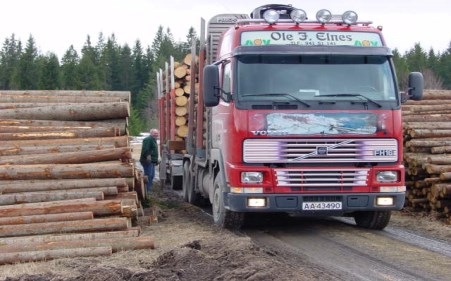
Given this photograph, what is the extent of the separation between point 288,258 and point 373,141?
111 inches

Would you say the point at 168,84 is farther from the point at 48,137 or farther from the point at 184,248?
the point at 184,248

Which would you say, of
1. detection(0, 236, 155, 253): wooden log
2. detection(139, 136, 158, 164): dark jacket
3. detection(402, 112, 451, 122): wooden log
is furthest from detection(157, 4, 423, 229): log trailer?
detection(139, 136, 158, 164): dark jacket

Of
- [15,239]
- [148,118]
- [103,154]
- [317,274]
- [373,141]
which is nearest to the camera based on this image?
[317,274]

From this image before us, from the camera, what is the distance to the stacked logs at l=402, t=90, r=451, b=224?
14.3 m

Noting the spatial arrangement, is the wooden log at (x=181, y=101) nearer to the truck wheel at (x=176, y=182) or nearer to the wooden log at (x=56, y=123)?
the truck wheel at (x=176, y=182)

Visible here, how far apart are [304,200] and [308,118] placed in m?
1.28

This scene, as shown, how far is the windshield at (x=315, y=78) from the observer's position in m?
11.2

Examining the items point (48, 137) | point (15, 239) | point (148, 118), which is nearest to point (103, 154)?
point (48, 137)

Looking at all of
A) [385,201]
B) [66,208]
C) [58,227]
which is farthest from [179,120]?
[58,227]

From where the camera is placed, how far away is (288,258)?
30.5 feet

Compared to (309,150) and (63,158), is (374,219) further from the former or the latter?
(63,158)

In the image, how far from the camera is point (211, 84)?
11.6 metres

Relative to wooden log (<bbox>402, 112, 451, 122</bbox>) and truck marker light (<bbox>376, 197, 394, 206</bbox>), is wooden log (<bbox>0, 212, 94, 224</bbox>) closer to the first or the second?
truck marker light (<bbox>376, 197, 394, 206</bbox>)

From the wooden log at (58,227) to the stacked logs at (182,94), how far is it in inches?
329
